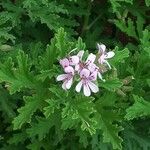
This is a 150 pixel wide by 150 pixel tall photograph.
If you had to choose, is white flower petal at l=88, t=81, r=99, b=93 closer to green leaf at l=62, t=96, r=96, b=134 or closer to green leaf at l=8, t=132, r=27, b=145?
green leaf at l=62, t=96, r=96, b=134

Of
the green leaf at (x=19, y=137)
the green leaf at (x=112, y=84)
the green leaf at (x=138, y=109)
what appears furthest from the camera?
the green leaf at (x=19, y=137)

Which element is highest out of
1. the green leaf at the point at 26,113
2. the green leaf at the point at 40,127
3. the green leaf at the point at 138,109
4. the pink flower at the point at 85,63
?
the pink flower at the point at 85,63

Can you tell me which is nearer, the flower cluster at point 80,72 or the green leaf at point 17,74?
the flower cluster at point 80,72

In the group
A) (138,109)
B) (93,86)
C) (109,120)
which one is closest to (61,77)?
(93,86)

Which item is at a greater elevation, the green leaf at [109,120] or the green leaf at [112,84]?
the green leaf at [112,84]

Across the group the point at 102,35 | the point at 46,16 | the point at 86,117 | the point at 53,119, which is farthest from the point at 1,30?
the point at 102,35

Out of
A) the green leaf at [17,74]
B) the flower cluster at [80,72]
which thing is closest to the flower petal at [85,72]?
the flower cluster at [80,72]

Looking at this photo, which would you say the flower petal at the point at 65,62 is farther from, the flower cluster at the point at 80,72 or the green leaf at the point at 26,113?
the green leaf at the point at 26,113

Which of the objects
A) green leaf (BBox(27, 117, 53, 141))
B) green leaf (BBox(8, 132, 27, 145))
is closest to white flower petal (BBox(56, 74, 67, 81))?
green leaf (BBox(27, 117, 53, 141))
